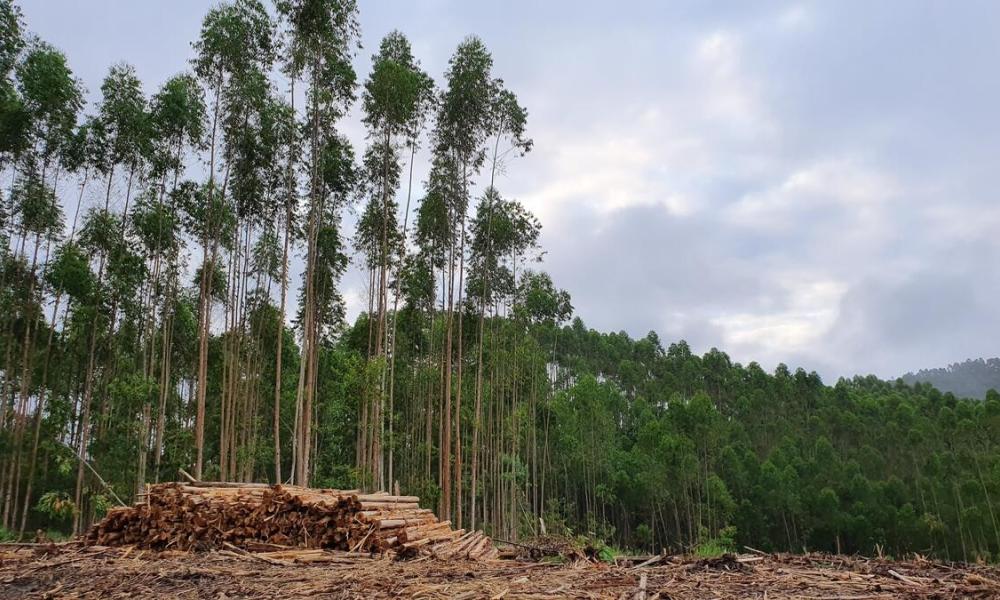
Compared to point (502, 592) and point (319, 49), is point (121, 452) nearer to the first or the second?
point (319, 49)

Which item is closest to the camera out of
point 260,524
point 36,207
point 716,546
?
point 260,524

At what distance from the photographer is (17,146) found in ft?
47.5

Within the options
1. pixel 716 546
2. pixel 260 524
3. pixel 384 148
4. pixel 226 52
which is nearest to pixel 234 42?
pixel 226 52

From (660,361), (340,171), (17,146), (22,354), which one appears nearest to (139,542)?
(340,171)

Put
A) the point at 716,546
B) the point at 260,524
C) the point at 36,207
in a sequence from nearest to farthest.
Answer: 1. the point at 260,524
2. the point at 716,546
3. the point at 36,207

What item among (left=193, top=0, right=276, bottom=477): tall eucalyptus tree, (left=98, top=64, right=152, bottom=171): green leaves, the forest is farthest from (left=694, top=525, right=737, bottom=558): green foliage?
(left=98, top=64, right=152, bottom=171): green leaves

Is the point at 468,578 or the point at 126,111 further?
the point at 126,111

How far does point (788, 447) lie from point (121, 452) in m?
42.6

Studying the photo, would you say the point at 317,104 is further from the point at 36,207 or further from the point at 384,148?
the point at 36,207

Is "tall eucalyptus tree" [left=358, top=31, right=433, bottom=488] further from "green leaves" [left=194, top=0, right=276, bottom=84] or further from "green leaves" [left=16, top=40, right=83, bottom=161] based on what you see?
"green leaves" [left=16, top=40, right=83, bottom=161]

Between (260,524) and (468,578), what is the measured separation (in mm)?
4083

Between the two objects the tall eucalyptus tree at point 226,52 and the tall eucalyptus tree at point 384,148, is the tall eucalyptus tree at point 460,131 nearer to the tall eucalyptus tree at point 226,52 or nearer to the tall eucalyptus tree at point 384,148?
the tall eucalyptus tree at point 384,148

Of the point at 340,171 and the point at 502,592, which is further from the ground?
the point at 340,171

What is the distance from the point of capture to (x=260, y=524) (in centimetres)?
768
